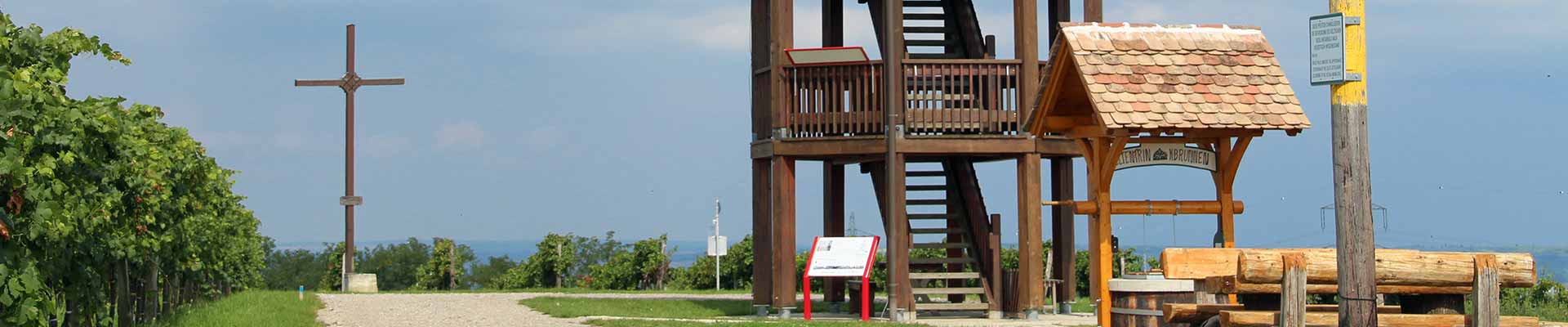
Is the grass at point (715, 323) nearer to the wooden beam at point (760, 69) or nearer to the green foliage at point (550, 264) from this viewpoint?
the wooden beam at point (760, 69)

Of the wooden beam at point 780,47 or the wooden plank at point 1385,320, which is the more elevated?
the wooden beam at point 780,47

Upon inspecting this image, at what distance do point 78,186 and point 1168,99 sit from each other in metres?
7.60

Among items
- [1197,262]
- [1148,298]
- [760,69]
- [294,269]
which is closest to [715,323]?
[760,69]

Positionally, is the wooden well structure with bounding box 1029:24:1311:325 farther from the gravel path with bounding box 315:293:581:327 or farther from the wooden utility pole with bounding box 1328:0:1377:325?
the gravel path with bounding box 315:293:581:327

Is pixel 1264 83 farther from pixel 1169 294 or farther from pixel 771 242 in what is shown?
pixel 771 242

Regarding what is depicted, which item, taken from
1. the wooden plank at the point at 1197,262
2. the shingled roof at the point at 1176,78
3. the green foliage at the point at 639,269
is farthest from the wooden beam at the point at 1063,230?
the green foliage at the point at 639,269

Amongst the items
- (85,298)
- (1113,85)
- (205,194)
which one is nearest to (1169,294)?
(1113,85)

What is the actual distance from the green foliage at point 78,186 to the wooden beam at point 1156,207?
711 cm

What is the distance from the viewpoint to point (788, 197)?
20.6 meters

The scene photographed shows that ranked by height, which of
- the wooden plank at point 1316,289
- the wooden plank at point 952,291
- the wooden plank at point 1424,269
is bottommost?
the wooden plank at point 952,291

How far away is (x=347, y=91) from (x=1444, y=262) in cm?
2502

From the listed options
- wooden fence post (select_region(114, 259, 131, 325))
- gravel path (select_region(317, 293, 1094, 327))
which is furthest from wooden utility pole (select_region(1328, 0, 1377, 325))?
wooden fence post (select_region(114, 259, 131, 325))

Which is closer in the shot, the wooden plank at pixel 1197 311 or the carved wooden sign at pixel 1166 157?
the wooden plank at pixel 1197 311

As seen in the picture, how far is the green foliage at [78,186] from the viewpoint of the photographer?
993 centimetres
